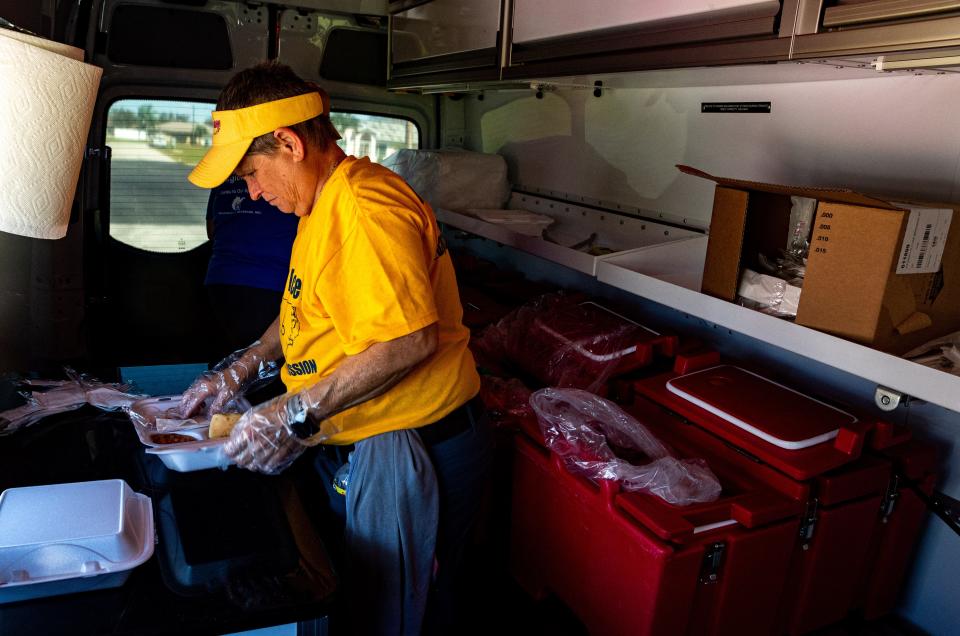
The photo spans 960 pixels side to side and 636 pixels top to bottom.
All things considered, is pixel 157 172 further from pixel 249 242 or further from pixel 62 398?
pixel 62 398

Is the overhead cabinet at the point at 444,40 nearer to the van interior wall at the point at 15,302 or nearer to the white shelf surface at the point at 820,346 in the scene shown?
the white shelf surface at the point at 820,346

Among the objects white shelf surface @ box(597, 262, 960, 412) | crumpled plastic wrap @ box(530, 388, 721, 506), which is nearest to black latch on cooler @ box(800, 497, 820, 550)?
crumpled plastic wrap @ box(530, 388, 721, 506)

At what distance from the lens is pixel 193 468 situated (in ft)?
4.96

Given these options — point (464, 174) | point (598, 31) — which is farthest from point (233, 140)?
point (464, 174)

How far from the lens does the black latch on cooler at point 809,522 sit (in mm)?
1751

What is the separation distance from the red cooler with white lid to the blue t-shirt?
1629 mm

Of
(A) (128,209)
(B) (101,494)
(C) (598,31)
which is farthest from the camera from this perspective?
(A) (128,209)

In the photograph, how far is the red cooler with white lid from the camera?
174cm

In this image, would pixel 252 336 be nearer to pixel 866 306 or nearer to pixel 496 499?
pixel 496 499

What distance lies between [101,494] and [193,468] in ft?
0.80

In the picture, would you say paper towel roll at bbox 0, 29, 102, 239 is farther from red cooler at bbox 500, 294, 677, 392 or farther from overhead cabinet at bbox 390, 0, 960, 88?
red cooler at bbox 500, 294, 677, 392

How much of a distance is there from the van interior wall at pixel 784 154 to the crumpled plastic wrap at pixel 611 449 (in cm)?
57

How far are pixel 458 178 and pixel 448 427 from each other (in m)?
1.95

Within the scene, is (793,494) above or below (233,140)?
below
